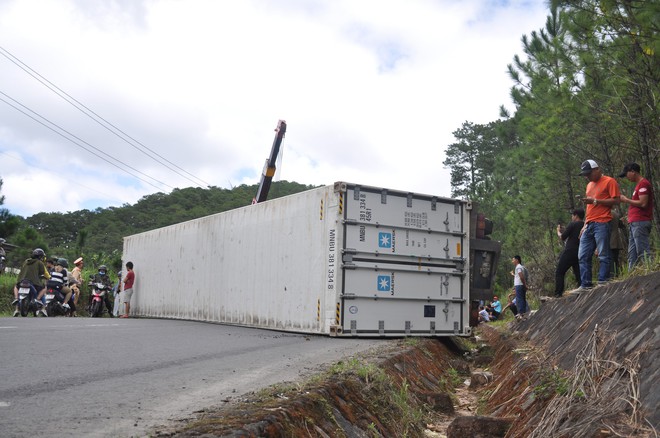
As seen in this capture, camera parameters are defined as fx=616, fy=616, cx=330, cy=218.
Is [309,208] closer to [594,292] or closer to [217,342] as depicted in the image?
[217,342]

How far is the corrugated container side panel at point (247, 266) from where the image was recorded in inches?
425

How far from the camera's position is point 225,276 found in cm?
1398

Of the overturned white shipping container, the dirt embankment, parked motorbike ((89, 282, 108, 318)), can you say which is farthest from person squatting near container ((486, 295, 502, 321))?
the dirt embankment

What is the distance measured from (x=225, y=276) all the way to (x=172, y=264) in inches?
143

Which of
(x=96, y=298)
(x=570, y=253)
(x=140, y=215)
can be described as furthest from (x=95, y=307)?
(x=140, y=215)

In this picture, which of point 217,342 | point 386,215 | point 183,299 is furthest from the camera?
point 183,299

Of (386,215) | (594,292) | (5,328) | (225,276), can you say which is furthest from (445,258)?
(5,328)

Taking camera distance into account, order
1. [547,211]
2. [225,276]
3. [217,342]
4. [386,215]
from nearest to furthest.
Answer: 1. [217,342]
2. [386,215]
3. [225,276]
4. [547,211]

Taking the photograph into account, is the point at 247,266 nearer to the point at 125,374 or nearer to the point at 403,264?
the point at 403,264

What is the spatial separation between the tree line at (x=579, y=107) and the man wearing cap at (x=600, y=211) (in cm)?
171

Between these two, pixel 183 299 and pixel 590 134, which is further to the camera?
pixel 183 299

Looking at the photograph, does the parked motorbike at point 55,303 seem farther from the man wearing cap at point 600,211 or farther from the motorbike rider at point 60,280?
the man wearing cap at point 600,211

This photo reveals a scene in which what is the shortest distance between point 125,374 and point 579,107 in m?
10.2

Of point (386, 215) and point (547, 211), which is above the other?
point (547, 211)
